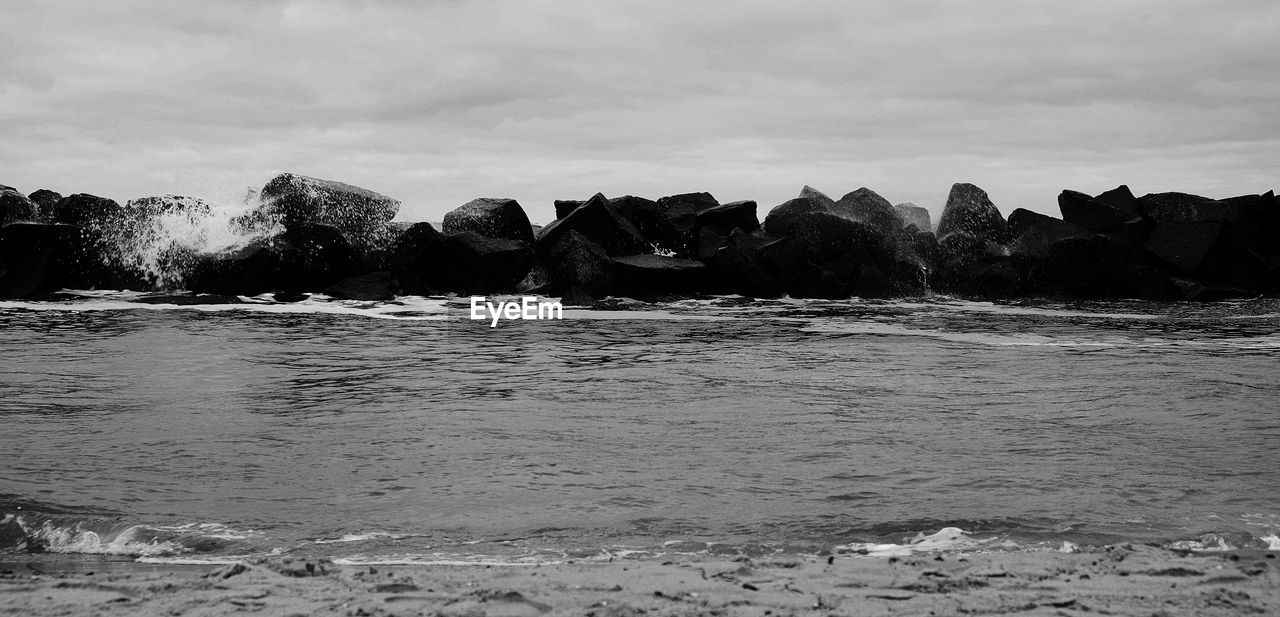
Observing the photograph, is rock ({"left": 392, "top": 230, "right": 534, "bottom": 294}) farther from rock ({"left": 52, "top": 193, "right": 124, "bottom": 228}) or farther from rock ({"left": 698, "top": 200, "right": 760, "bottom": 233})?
rock ({"left": 52, "top": 193, "right": 124, "bottom": 228})

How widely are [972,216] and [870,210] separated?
235 centimetres

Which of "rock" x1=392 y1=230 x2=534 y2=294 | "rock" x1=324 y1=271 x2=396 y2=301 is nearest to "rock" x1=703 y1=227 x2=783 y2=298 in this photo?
"rock" x1=392 y1=230 x2=534 y2=294

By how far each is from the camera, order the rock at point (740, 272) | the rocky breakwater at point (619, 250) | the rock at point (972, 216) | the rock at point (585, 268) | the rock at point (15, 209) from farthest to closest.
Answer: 1. the rock at point (972, 216)
2. the rock at point (740, 272)
3. the rock at point (15, 209)
4. the rocky breakwater at point (619, 250)
5. the rock at point (585, 268)

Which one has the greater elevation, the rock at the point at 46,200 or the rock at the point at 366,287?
the rock at the point at 46,200

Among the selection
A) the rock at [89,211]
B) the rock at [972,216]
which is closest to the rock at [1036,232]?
the rock at [972,216]

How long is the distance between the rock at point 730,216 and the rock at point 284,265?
24.9ft

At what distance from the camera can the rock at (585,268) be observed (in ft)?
65.3

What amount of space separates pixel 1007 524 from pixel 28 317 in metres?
15.3

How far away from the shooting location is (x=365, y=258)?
67.9 feet

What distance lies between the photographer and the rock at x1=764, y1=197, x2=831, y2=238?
924 inches

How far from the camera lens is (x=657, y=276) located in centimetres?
2036

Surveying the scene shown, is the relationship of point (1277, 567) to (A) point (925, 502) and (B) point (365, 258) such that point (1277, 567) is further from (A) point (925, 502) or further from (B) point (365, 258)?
(B) point (365, 258)

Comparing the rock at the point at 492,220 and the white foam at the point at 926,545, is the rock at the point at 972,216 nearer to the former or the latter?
the rock at the point at 492,220

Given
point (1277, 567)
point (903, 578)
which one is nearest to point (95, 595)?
point (903, 578)
